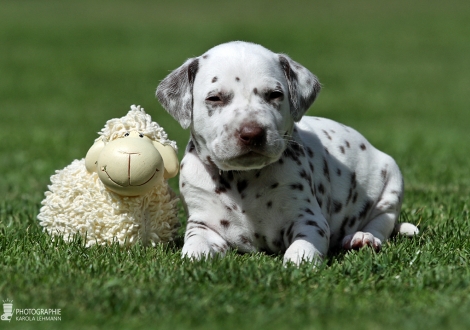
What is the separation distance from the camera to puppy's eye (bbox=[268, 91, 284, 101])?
5359 mm

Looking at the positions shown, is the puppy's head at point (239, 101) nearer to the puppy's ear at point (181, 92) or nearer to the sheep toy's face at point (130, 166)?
the puppy's ear at point (181, 92)

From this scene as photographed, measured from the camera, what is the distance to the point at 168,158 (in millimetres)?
5805

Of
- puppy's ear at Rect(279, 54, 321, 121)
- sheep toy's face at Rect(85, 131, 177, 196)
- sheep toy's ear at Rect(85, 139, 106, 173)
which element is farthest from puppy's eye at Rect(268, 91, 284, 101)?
sheep toy's ear at Rect(85, 139, 106, 173)

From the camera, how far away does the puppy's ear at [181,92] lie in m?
5.62

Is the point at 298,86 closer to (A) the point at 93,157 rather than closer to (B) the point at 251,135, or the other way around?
(B) the point at 251,135

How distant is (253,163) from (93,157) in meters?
1.32

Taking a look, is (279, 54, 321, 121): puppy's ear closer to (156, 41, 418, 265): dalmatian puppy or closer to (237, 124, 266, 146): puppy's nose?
(156, 41, 418, 265): dalmatian puppy

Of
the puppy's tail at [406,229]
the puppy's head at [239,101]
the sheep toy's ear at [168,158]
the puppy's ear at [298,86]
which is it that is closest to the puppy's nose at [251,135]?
the puppy's head at [239,101]

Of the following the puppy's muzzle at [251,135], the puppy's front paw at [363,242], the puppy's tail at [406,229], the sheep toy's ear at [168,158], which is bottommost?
the puppy's tail at [406,229]

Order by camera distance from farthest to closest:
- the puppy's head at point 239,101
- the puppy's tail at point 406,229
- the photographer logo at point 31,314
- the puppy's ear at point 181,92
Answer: the puppy's tail at point 406,229
the puppy's ear at point 181,92
the puppy's head at point 239,101
the photographer logo at point 31,314

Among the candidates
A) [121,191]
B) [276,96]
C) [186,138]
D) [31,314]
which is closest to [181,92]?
[276,96]

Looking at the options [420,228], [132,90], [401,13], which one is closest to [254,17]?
[401,13]

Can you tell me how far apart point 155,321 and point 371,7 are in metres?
42.7

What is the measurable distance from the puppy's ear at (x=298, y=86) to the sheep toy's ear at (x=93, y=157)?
58.7 inches
